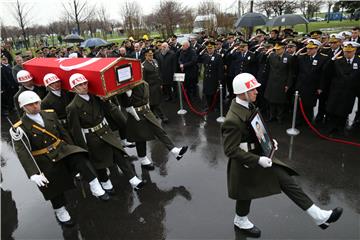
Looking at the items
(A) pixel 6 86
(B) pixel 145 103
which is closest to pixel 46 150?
(B) pixel 145 103

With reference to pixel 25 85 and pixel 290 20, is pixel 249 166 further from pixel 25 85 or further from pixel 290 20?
pixel 290 20

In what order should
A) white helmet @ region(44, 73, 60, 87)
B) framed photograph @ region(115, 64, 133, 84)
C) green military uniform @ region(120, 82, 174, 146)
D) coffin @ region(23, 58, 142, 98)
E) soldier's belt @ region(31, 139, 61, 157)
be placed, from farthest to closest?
green military uniform @ region(120, 82, 174, 146)
white helmet @ region(44, 73, 60, 87)
framed photograph @ region(115, 64, 133, 84)
coffin @ region(23, 58, 142, 98)
soldier's belt @ region(31, 139, 61, 157)

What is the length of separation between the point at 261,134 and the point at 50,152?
8.73 feet

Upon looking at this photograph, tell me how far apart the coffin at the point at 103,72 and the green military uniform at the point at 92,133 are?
0.26 meters

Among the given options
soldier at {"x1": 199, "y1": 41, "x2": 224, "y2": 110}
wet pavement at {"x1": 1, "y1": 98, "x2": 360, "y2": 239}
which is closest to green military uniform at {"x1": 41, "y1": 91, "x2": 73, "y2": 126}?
wet pavement at {"x1": 1, "y1": 98, "x2": 360, "y2": 239}

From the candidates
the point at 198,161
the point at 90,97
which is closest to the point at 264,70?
the point at 198,161

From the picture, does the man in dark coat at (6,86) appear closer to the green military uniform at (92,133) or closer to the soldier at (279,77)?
the green military uniform at (92,133)

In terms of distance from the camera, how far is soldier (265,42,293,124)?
6863 millimetres

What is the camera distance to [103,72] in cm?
439

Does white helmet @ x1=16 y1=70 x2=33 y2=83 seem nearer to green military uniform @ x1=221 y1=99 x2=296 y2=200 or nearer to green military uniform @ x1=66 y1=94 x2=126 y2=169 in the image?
green military uniform @ x1=66 y1=94 x2=126 y2=169

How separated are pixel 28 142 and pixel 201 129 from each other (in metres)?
4.51

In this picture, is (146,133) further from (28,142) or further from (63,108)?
(28,142)

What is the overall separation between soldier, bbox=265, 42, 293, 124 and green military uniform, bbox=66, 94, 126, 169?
13.6 feet

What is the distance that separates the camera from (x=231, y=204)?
172 inches
